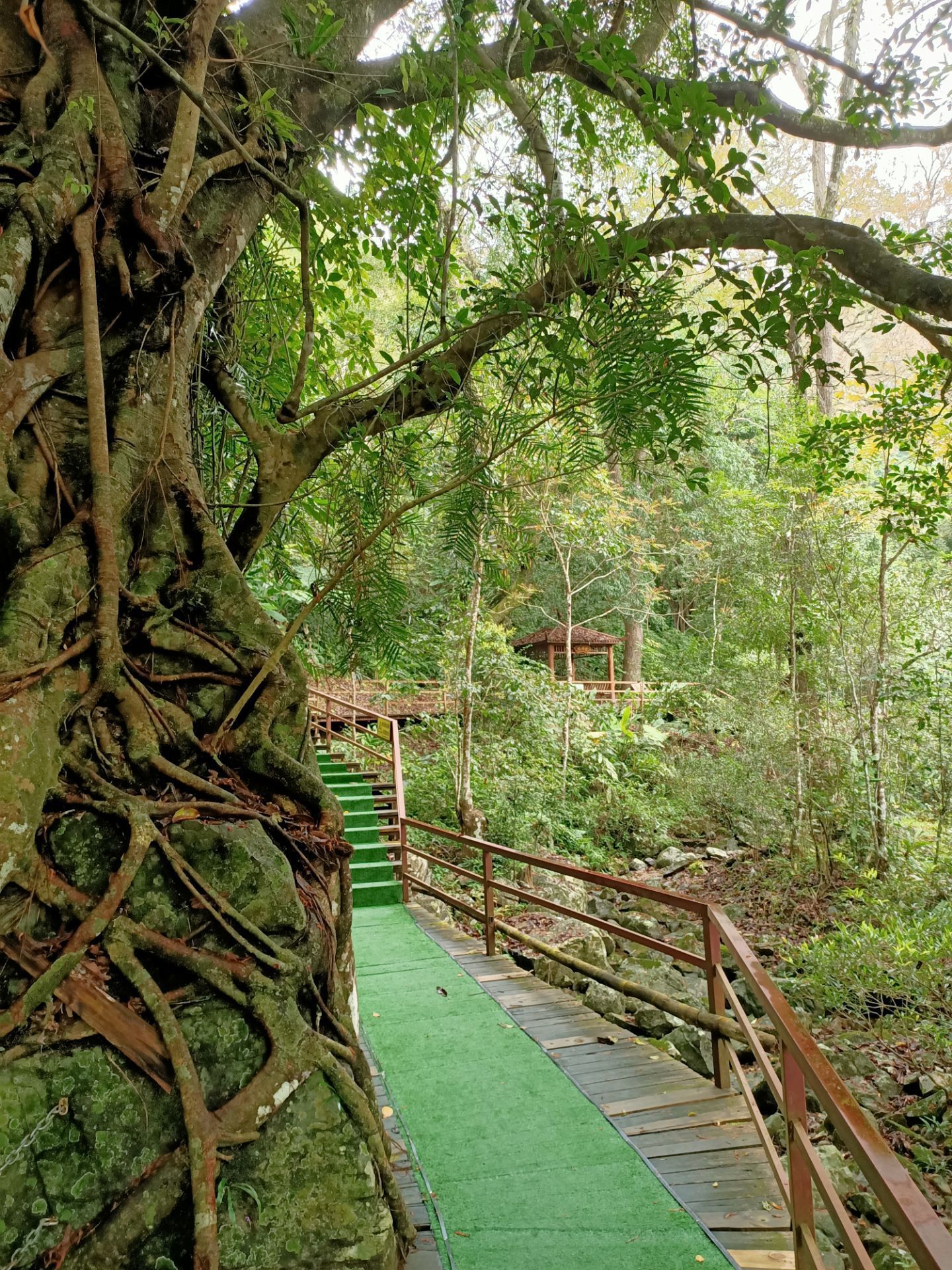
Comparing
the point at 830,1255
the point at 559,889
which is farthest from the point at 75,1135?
the point at 559,889

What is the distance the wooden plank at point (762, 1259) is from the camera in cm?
235

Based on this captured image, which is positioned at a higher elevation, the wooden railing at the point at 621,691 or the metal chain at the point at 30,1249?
the wooden railing at the point at 621,691

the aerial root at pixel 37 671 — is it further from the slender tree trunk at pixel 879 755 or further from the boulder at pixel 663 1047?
the slender tree trunk at pixel 879 755

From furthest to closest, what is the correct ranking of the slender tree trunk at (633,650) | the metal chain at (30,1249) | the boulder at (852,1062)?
1. the slender tree trunk at (633,650)
2. the boulder at (852,1062)
3. the metal chain at (30,1249)

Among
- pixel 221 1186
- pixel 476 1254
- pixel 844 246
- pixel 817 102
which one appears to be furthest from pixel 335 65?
pixel 476 1254

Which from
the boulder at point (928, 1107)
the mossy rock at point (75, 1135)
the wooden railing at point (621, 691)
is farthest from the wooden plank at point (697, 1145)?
the wooden railing at point (621, 691)

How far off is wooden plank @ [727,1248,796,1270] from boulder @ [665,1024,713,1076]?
8.20 ft

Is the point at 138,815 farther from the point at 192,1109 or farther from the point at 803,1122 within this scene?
the point at 803,1122

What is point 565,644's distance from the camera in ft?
58.5

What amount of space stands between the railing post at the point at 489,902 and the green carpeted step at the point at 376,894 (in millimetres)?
2347

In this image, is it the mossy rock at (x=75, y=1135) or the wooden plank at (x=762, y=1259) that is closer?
the mossy rock at (x=75, y=1135)

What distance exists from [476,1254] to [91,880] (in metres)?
1.72

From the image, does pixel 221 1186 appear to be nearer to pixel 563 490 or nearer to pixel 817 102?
pixel 817 102

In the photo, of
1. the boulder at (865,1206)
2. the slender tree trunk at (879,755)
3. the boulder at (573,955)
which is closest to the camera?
the boulder at (865,1206)
